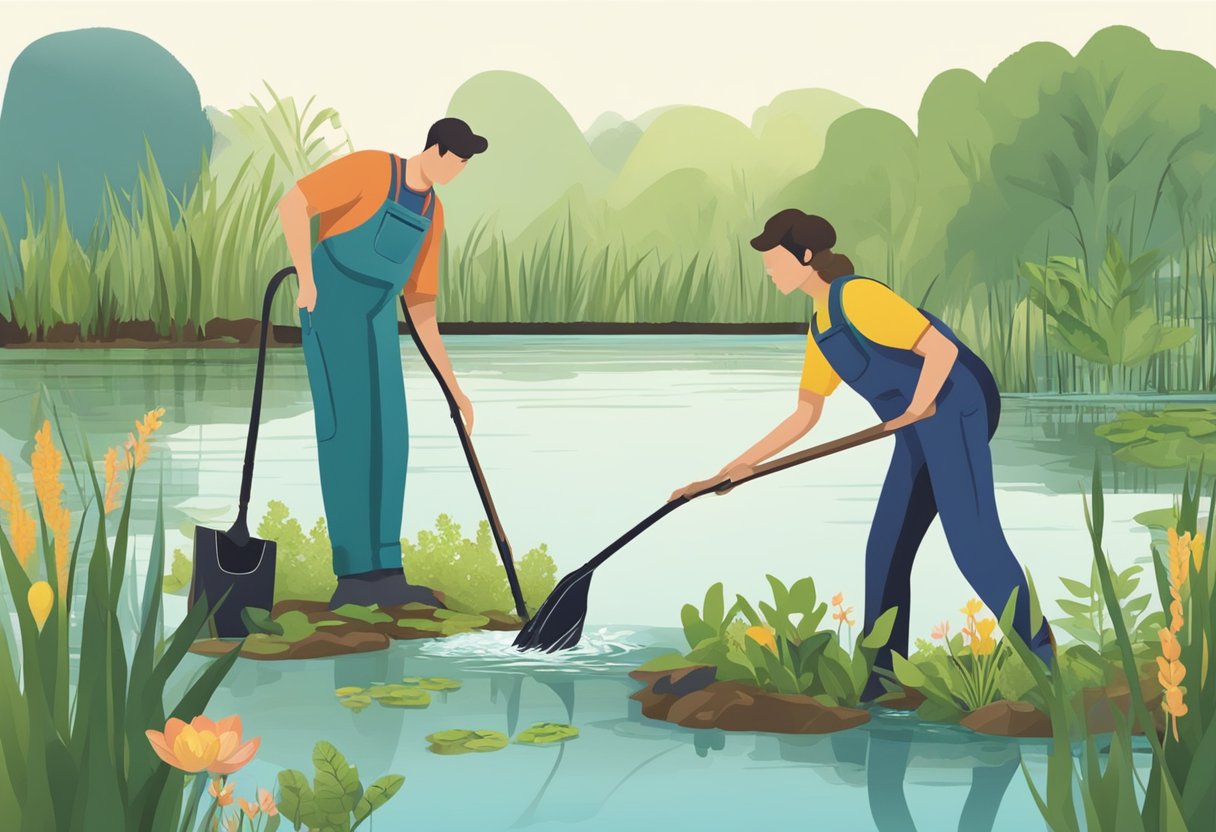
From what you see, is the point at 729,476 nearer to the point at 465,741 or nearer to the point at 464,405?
the point at 465,741

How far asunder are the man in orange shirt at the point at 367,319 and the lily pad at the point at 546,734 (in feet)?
6.08

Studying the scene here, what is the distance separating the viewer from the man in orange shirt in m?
6.23

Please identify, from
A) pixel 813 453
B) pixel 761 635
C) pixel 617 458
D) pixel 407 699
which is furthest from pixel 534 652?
pixel 617 458

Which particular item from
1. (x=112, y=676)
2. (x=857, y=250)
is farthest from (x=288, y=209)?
(x=857, y=250)

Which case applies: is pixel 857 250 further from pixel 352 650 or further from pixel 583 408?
pixel 352 650

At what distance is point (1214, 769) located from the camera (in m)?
3.06

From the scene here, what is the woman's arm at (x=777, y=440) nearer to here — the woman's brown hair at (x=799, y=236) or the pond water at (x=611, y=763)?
the woman's brown hair at (x=799, y=236)

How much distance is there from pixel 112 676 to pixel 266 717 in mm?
2346

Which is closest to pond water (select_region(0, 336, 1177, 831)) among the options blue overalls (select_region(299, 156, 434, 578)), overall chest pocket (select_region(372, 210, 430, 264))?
blue overalls (select_region(299, 156, 434, 578))

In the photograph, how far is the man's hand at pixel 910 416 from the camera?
486 centimetres

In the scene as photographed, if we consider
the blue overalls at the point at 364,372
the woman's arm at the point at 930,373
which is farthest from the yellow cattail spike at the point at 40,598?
the blue overalls at the point at 364,372

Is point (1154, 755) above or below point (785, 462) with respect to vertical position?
below

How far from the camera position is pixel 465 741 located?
186 inches

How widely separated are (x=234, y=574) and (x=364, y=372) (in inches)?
36.8
